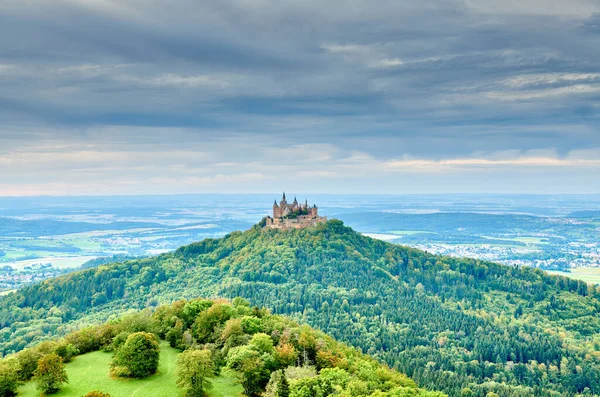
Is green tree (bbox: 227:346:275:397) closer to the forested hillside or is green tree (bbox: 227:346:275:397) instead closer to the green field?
the green field

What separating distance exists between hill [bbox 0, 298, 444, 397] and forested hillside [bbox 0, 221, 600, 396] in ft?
117

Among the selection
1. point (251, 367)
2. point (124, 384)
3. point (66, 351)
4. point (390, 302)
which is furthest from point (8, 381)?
point (390, 302)

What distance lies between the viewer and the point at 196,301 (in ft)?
281

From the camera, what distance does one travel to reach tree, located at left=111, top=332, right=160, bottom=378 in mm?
62625

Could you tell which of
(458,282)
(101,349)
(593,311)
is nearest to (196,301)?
(101,349)

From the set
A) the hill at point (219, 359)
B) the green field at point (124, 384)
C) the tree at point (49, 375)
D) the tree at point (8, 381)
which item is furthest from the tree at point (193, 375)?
the tree at point (8, 381)

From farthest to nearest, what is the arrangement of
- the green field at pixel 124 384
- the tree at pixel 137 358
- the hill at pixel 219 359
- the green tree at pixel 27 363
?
1. the green tree at pixel 27 363
2. the tree at pixel 137 358
3. the green field at pixel 124 384
4. the hill at pixel 219 359

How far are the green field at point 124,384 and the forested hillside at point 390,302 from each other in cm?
4930

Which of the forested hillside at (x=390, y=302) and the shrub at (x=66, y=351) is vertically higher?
the shrub at (x=66, y=351)

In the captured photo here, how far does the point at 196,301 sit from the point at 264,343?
75.6ft

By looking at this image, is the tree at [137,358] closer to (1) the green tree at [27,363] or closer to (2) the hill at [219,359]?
(2) the hill at [219,359]

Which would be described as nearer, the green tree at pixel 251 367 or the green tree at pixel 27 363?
the green tree at pixel 251 367

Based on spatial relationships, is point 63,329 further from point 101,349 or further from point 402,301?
point 402,301

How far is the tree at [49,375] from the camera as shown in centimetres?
5734
